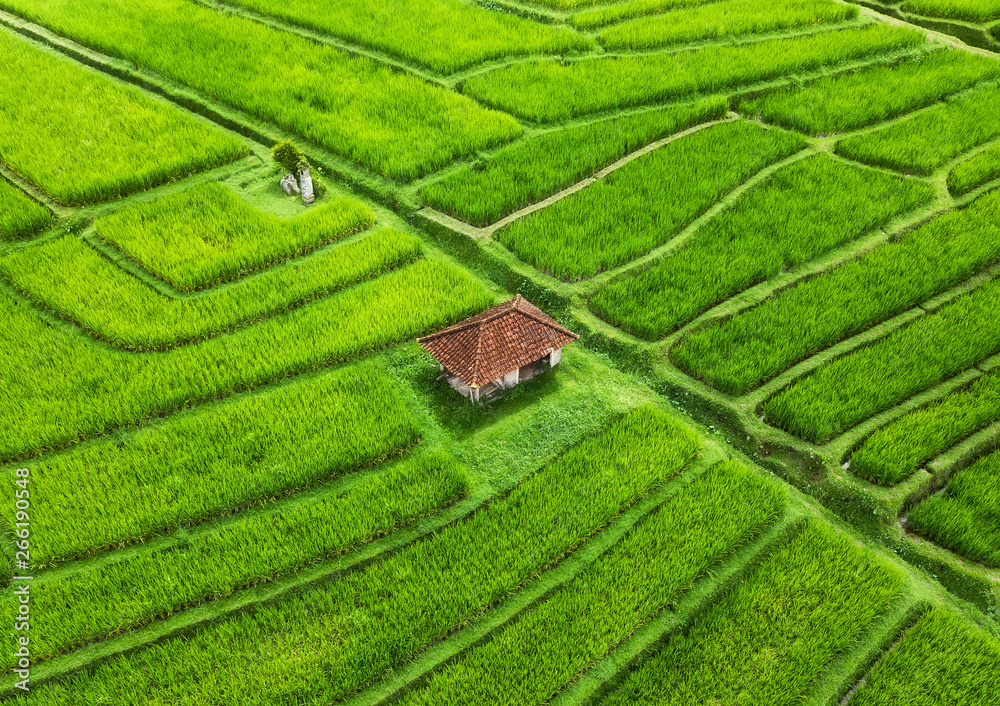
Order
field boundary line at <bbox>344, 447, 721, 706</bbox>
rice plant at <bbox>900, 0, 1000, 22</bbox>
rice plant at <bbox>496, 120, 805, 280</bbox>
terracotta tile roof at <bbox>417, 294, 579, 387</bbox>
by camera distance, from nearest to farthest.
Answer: field boundary line at <bbox>344, 447, 721, 706</bbox>
terracotta tile roof at <bbox>417, 294, 579, 387</bbox>
rice plant at <bbox>496, 120, 805, 280</bbox>
rice plant at <bbox>900, 0, 1000, 22</bbox>

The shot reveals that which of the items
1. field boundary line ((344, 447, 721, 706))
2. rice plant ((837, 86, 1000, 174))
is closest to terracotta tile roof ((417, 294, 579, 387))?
field boundary line ((344, 447, 721, 706))

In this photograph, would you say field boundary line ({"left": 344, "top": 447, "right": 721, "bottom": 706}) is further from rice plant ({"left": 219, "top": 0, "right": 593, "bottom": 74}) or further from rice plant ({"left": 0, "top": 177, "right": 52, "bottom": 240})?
rice plant ({"left": 219, "top": 0, "right": 593, "bottom": 74})

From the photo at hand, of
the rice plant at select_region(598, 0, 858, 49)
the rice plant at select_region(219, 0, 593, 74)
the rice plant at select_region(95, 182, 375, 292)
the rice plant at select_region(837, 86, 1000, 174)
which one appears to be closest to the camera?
the rice plant at select_region(95, 182, 375, 292)

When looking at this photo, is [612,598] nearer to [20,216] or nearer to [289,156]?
[289,156]

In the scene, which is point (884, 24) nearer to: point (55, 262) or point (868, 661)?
point (868, 661)

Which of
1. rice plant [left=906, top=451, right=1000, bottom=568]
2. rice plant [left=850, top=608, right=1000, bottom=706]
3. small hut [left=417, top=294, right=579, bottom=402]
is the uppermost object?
small hut [left=417, top=294, right=579, bottom=402]

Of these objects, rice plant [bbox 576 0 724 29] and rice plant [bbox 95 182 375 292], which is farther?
Answer: rice plant [bbox 576 0 724 29]
